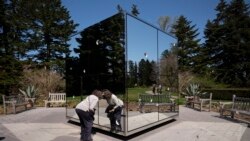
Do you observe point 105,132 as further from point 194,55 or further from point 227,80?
point 194,55

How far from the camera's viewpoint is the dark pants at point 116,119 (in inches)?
Answer: 327

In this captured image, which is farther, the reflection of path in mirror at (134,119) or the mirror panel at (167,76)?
the mirror panel at (167,76)

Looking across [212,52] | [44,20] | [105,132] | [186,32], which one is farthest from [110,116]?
[186,32]

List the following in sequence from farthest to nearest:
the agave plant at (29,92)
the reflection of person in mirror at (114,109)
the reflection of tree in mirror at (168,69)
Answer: the agave plant at (29,92) < the reflection of tree in mirror at (168,69) < the reflection of person in mirror at (114,109)

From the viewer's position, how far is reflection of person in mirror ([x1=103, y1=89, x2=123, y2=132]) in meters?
8.30

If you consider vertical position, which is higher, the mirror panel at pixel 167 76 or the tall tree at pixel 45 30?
the tall tree at pixel 45 30

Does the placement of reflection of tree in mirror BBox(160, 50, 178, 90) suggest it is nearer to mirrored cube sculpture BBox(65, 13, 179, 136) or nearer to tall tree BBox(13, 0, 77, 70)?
mirrored cube sculpture BBox(65, 13, 179, 136)

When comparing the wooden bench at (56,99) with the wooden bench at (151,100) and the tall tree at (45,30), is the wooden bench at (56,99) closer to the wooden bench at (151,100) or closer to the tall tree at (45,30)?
the wooden bench at (151,100)

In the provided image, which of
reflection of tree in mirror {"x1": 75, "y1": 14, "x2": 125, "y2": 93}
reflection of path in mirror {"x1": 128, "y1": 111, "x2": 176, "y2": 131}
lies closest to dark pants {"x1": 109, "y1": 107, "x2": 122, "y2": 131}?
reflection of path in mirror {"x1": 128, "y1": 111, "x2": 176, "y2": 131}

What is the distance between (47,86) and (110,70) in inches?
683

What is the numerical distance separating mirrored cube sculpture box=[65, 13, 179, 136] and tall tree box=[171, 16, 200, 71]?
1366 inches

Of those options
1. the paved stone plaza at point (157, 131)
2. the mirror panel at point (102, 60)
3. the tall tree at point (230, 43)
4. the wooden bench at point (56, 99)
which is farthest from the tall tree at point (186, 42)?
the mirror panel at point (102, 60)

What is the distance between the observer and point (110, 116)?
8.58 metres

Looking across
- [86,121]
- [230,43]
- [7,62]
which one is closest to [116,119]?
[86,121]
